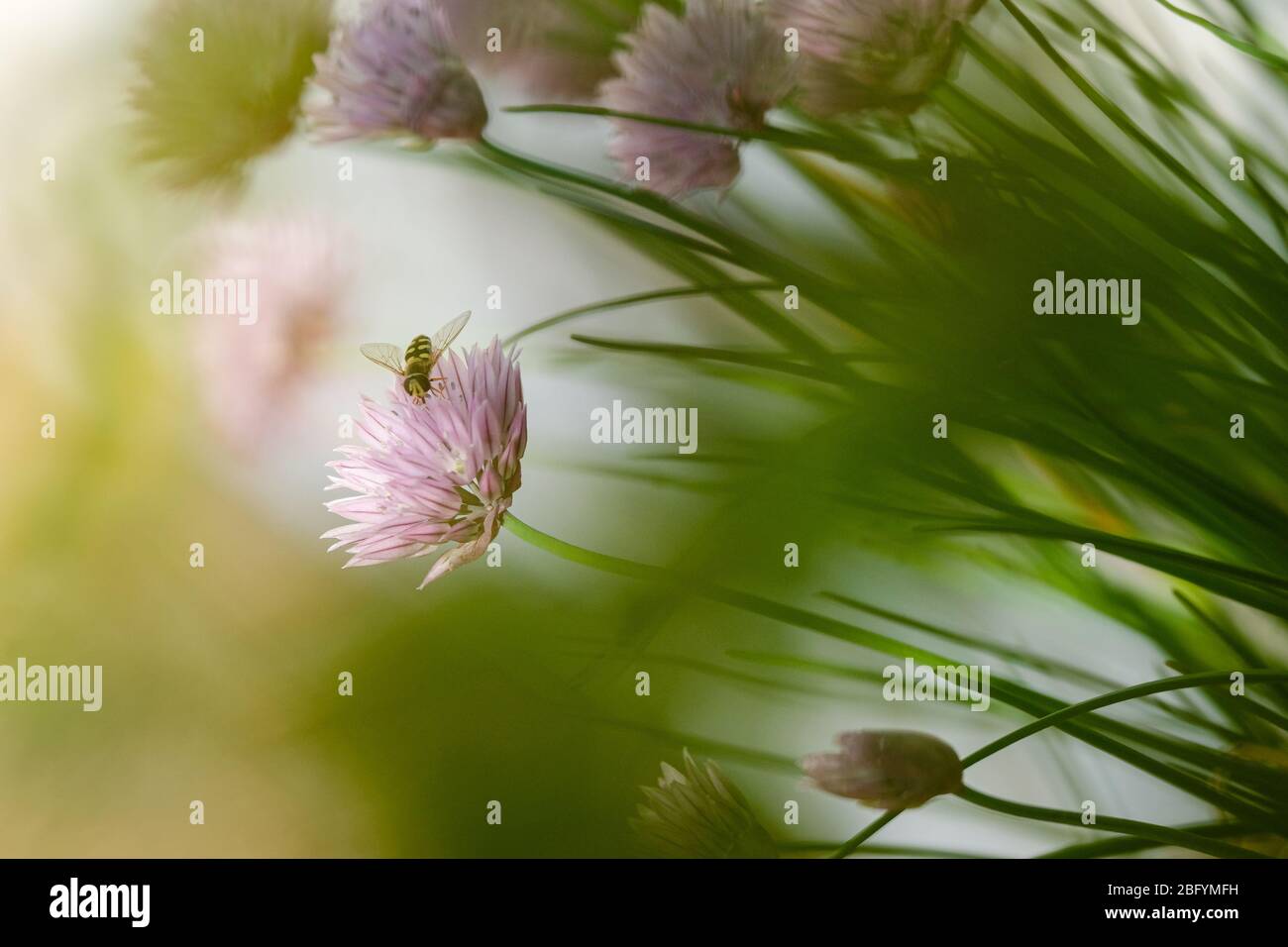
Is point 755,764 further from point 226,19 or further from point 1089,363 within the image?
point 226,19

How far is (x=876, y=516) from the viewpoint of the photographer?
0.64 metres

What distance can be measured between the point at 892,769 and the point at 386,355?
1.35 feet

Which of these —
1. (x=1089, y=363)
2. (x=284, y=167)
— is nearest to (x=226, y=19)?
(x=284, y=167)

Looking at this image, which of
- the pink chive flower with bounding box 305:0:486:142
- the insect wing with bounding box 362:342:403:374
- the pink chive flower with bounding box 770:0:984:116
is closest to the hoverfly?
the insect wing with bounding box 362:342:403:374

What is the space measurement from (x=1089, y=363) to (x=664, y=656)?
0.34 metres

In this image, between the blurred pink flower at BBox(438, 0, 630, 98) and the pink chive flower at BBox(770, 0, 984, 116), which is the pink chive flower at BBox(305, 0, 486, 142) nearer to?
the blurred pink flower at BBox(438, 0, 630, 98)

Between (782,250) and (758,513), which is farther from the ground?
(782,250)

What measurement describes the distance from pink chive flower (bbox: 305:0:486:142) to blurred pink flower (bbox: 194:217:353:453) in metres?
0.09

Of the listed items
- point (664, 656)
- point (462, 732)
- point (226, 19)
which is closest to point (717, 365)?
point (664, 656)

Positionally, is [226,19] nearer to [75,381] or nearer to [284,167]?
[284,167]

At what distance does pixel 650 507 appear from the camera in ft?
2.19

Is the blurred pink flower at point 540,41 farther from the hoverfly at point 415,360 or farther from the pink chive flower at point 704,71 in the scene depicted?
the hoverfly at point 415,360

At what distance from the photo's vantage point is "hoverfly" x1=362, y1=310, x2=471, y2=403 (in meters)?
0.60
